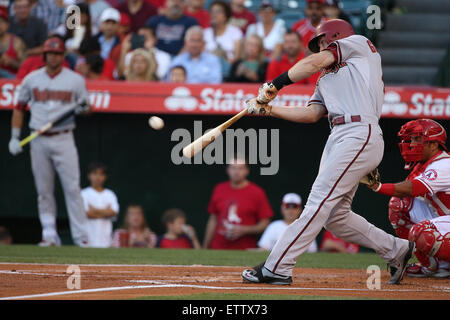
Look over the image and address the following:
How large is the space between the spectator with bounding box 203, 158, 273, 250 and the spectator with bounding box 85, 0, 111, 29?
328cm

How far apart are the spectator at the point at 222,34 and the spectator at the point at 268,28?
8.3 inches

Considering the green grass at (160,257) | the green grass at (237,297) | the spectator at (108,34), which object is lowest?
the green grass at (160,257)

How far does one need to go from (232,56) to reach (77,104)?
8.36ft

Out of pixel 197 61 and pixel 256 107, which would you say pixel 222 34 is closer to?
pixel 197 61

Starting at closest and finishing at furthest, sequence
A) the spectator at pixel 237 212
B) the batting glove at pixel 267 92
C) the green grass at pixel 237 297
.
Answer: the green grass at pixel 237 297 → the batting glove at pixel 267 92 → the spectator at pixel 237 212

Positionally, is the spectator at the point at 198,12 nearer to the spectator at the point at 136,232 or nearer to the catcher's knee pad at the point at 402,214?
the spectator at the point at 136,232

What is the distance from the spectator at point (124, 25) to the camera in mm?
10459

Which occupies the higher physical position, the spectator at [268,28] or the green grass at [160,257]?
the spectator at [268,28]

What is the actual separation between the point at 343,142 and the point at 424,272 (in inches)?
58.0

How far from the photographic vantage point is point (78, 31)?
10344mm

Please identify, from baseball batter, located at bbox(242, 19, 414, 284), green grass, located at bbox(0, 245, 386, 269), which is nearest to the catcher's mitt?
baseball batter, located at bbox(242, 19, 414, 284)

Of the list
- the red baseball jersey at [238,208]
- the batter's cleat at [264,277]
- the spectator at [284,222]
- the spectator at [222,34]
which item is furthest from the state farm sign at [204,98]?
the batter's cleat at [264,277]

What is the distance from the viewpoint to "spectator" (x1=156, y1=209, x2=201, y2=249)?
29.3 ft

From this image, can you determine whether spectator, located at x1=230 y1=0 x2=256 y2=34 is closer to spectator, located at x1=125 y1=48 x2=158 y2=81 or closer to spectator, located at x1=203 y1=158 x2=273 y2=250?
spectator, located at x1=125 y1=48 x2=158 y2=81
